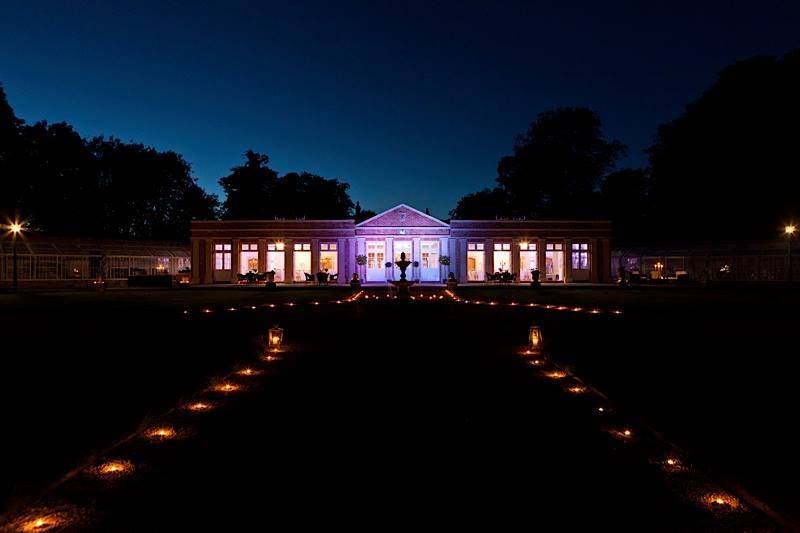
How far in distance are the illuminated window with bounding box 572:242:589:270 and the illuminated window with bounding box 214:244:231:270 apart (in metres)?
22.9

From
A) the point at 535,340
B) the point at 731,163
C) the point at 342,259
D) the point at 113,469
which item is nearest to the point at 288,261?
the point at 342,259

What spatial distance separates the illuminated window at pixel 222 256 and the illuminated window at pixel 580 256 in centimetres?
2293

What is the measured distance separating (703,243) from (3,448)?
132 feet

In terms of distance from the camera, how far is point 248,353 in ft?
25.8

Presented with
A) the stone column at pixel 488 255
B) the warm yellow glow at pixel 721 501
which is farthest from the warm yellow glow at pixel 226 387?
the stone column at pixel 488 255

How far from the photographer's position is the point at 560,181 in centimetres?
5288

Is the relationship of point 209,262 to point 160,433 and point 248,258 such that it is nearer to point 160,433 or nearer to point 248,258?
point 248,258

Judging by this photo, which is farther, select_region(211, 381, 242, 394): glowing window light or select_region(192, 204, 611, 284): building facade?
select_region(192, 204, 611, 284): building facade

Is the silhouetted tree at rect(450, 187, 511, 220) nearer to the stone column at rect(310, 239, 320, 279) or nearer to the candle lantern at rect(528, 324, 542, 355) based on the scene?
the stone column at rect(310, 239, 320, 279)

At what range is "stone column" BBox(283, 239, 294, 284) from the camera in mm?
36781

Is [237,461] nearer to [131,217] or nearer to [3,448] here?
[3,448]

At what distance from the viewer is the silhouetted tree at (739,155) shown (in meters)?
31.5

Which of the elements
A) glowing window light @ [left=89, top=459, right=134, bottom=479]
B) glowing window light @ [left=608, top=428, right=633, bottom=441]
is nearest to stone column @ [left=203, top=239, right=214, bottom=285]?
glowing window light @ [left=89, top=459, right=134, bottom=479]

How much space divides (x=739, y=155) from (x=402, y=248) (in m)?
20.7
